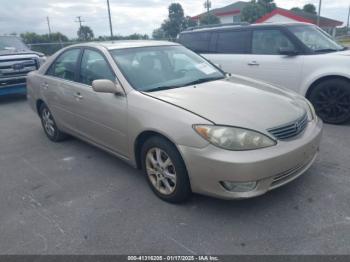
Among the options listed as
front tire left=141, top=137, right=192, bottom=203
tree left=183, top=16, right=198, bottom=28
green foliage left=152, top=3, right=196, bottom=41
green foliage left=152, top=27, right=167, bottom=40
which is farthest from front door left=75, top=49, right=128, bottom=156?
tree left=183, top=16, right=198, bottom=28

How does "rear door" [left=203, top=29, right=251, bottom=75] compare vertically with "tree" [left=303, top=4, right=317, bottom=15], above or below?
below

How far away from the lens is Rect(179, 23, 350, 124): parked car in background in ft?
16.6

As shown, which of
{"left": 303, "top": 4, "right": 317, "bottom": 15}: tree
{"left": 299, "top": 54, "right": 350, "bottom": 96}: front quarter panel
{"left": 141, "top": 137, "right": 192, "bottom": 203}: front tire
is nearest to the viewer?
{"left": 141, "top": 137, "right": 192, "bottom": 203}: front tire

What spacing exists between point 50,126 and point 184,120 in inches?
127

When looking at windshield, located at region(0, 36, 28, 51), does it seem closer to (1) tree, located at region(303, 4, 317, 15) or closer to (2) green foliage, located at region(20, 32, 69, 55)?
(2) green foliage, located at region(20, 32, 69, 55)

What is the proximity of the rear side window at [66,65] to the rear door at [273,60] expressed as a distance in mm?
3311

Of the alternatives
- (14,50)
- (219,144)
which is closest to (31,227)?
(219,144)

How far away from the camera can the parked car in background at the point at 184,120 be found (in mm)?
2598

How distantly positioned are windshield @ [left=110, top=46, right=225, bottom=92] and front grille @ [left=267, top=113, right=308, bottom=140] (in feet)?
3.97

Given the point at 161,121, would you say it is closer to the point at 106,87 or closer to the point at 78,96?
the point at 106,87

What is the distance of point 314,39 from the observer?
562 cm

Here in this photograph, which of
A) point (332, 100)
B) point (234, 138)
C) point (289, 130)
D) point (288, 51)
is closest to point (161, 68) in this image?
point (234, 138)

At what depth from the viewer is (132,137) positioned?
3.25 metres

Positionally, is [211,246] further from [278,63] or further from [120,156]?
[278,63]
